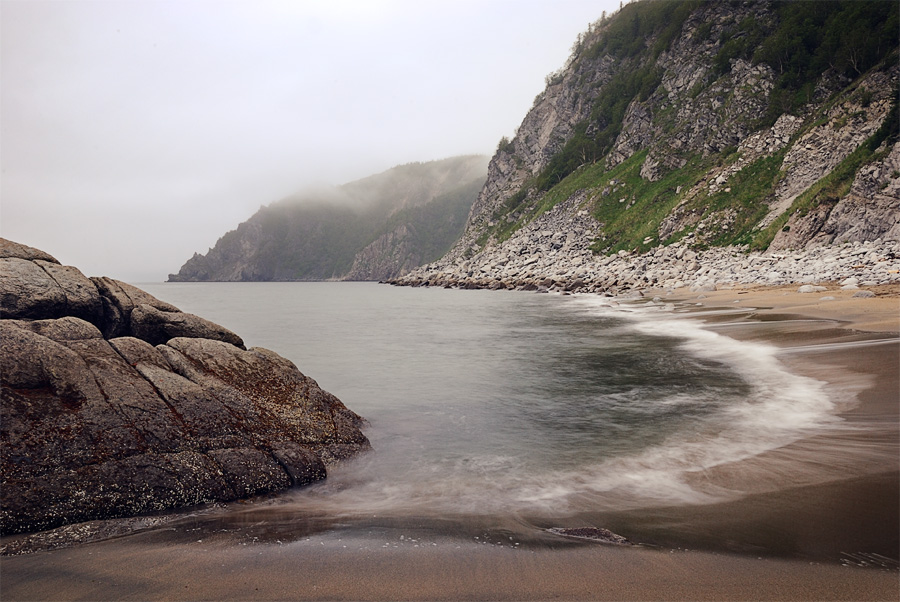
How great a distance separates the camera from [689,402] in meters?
11.3

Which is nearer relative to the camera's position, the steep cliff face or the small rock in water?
the small rock in water

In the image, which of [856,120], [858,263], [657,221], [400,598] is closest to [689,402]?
[400,598]

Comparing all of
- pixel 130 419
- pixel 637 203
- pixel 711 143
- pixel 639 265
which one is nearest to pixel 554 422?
pixel 130 419

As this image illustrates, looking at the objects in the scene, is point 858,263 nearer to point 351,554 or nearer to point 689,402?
point 689,402

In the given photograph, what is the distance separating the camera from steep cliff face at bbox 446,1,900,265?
4044cm

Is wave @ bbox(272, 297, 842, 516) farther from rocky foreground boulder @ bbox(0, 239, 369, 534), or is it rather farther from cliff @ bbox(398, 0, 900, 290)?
cliff @ bbox(398, 0, 900, 290)

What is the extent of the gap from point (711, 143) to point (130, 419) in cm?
7614

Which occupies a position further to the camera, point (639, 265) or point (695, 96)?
point (695, 96)

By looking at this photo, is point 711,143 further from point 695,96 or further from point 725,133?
point 695,96

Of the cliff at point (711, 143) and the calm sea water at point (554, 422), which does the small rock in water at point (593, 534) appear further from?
the cliff at point (711, 143)

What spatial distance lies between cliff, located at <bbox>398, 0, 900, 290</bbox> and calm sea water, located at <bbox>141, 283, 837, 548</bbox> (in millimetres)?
28297

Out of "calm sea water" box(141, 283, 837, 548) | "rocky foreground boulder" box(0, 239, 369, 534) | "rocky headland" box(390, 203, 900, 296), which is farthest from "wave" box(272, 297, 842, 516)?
"rocky headland" box(390, 203, 900, 296)

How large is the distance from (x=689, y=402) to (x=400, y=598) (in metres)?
9.15

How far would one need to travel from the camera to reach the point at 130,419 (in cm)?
695
